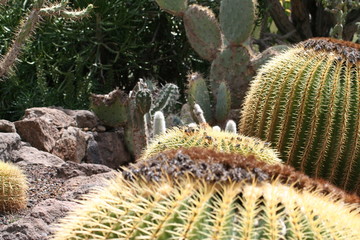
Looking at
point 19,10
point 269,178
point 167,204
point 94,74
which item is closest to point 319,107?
point 269,178

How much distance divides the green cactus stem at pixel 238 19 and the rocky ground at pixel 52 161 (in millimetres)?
1414

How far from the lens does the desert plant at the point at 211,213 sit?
1.99 metres

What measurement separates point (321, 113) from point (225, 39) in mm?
2752

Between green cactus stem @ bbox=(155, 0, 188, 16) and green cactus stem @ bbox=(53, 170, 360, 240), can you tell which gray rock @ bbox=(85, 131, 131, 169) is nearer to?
green cactus stem @ bbox=(155, 0, 188, 16)

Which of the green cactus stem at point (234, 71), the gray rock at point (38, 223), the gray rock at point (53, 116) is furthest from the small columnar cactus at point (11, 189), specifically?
the green cactus stem at point (234, 71)

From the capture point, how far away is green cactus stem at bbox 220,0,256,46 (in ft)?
22.6

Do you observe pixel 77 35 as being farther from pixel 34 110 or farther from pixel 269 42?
pixel 269 42

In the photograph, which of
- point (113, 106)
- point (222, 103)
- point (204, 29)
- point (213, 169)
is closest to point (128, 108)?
point (113, 106)

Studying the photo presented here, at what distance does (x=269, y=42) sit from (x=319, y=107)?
16.5 feet

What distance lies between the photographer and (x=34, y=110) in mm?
6371

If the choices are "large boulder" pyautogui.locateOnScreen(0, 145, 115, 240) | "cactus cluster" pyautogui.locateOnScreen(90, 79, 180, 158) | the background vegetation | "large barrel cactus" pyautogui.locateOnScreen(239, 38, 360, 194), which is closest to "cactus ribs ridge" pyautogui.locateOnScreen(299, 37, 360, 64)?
"large barrel cactus" pyautogui.locateOnScreen(239, 38, 360, 194)

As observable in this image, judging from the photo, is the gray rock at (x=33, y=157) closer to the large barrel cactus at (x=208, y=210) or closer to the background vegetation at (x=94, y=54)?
the background vegetation at (x=94, y=54)

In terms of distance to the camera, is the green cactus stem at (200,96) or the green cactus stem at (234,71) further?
the green cactus stem at (234,71)

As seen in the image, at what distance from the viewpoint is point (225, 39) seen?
278 inches
